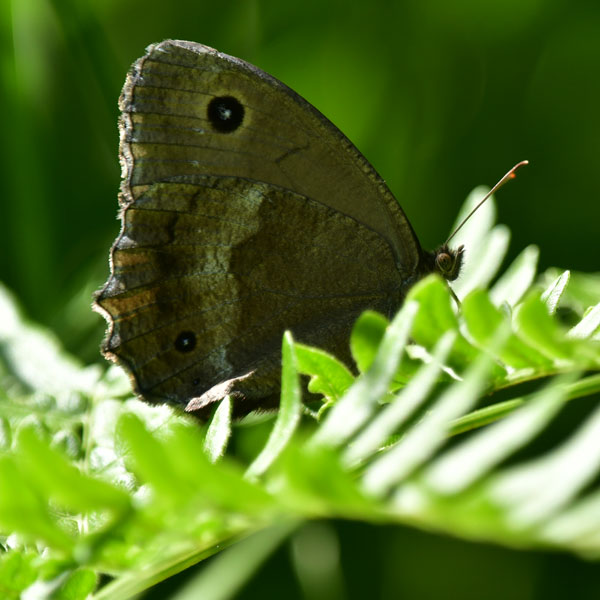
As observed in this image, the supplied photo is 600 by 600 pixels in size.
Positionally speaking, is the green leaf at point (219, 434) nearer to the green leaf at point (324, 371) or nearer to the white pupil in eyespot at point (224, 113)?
the green leaf at point (324, 371)

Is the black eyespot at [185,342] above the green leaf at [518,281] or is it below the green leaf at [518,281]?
below

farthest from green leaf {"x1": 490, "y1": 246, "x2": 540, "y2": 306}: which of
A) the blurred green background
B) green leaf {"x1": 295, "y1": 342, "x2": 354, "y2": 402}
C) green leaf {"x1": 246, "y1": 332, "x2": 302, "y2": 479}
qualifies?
the blurred green background

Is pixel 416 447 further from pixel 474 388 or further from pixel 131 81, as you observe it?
pixel 131 81

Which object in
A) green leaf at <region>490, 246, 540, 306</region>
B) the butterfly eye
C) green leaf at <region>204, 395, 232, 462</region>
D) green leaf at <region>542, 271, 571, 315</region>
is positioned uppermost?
green leaf at <region>542, 271, 571, 315</region>

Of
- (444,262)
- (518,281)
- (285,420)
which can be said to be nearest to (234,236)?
(444,262)

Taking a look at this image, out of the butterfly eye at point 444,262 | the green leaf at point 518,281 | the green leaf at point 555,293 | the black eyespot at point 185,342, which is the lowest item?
the black eyespot at point 185,342

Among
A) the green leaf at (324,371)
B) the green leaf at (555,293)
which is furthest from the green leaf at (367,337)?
the green leaf at (555,293)

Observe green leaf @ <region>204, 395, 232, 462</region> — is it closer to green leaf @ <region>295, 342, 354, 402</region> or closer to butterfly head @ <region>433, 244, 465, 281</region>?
green leaf @ <region>295, 342, 354, 402</region>

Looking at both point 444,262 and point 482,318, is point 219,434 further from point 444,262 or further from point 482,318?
point 444,262
